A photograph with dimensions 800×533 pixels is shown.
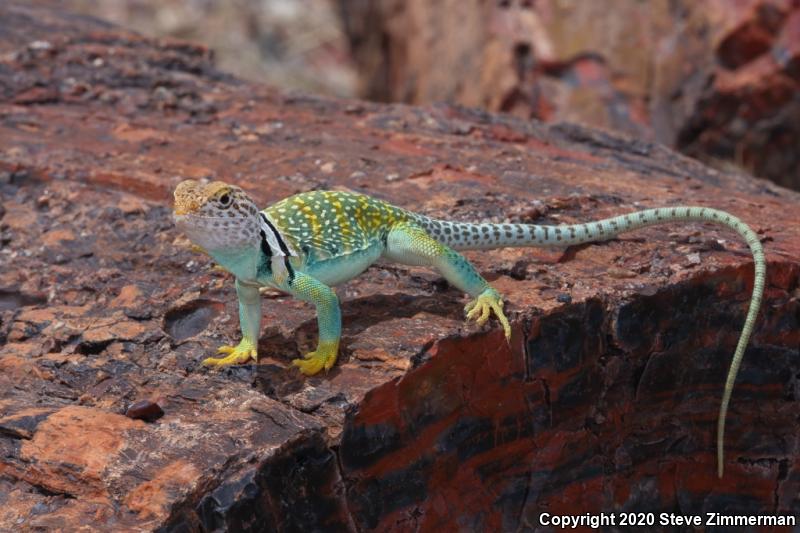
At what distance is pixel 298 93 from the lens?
8906 millimetres

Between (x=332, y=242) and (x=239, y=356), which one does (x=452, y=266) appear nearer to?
(x=332, y=242)

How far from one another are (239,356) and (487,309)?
1183mm

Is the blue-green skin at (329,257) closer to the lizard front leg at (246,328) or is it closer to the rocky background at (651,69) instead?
the lizard front leg at (246,328)

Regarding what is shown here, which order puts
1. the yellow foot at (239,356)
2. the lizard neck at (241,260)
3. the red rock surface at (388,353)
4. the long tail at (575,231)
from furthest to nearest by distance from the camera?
the long tail at (575,231)
the yellow foot at (239,356)
the lizard neck at (241,260)
the red rock surface at (388,353)

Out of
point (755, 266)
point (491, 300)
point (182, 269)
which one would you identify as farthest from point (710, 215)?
point (182, 269)

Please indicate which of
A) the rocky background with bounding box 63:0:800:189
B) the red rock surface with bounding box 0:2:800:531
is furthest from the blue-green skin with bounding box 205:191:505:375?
the rocky background with bounding box 63:0:800:189

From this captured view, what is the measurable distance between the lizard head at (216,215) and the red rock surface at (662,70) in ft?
23.4

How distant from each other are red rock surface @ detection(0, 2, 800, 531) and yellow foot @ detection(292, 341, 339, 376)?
5cm

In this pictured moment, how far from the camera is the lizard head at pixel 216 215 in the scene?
15.1 ft

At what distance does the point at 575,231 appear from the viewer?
575 cm

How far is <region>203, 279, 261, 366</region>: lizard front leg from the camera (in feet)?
16.4

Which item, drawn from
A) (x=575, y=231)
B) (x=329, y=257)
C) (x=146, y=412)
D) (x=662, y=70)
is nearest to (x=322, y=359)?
(x=329, y=257)

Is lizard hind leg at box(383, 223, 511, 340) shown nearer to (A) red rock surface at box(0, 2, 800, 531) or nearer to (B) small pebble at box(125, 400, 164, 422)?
(A) red rock surface at box(0, 2, 800, 531)

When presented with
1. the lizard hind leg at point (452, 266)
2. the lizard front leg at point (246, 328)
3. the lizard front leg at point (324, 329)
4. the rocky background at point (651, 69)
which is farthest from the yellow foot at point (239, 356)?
the rocky background at point (651, 69)
